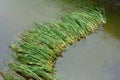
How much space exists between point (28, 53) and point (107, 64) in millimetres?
1963

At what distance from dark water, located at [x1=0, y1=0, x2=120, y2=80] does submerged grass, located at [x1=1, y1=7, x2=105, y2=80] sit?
0.23 meters

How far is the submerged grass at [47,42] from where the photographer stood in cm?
688

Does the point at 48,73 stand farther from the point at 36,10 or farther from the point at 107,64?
the point at 36,10

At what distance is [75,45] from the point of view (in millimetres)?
8234

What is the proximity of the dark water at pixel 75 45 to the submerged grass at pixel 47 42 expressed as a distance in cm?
23

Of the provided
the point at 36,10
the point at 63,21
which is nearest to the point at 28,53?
the point at 63,21

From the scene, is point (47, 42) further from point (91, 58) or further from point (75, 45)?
point (91, 58)

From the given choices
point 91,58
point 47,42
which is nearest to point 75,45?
point 91,58

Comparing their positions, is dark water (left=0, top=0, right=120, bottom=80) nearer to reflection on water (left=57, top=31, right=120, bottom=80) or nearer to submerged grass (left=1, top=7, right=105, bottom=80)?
reflection on water (left=57, top=31, right=120, bottom=80)

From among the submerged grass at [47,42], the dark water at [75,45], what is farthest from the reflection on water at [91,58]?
the submerged grass at [47,42]

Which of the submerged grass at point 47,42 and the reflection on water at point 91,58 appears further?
the reflection on water at point 91,58

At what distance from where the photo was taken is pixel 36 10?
30.9 feet

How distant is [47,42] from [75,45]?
2.93 ft

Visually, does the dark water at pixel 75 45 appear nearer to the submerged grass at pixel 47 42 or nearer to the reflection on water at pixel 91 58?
the reflection on water at pixel 91 58
